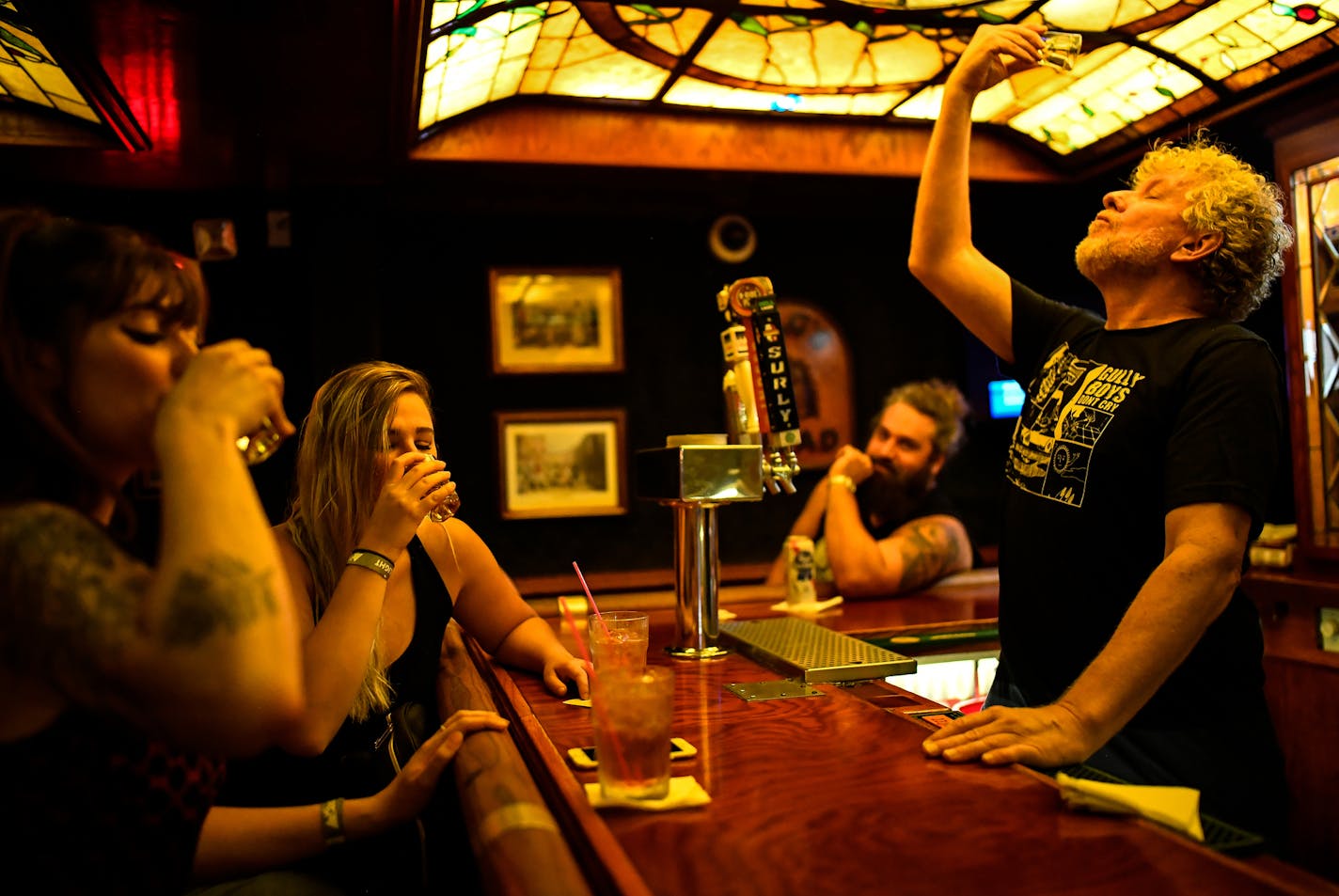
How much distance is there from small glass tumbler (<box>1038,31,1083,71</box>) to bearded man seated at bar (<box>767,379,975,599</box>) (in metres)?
1.53

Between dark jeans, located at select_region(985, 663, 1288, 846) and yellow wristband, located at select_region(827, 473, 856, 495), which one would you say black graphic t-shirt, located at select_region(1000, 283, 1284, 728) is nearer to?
dark jeans, located at select_region(985, 663, 1288, 846)

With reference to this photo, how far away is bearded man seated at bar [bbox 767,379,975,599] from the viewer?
10.1ft

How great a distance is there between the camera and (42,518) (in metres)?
0.81

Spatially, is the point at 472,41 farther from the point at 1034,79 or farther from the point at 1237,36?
the point at 1237,36

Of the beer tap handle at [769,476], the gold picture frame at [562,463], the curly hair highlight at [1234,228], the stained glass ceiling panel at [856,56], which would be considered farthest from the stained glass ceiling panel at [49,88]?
the curly hair highlight at [1234,228]

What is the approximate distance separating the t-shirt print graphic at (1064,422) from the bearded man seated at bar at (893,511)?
3.97 feet

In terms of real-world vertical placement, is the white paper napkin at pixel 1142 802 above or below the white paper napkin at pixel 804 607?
above

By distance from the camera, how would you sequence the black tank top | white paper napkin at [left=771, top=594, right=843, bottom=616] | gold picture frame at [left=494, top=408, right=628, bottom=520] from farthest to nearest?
gold picture frame at [left=494, top=408, right=628, bottom=520] < white paper napkin at [left=771, top=594, right=843, bottom=616] < the black tank top

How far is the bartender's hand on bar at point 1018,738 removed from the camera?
1170 mm

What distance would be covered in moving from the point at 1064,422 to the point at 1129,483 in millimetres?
159

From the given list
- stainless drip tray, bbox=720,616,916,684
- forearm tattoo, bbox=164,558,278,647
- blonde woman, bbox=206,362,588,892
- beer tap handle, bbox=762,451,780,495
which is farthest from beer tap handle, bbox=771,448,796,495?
forearm tattoo, bbox=164,558,278,647

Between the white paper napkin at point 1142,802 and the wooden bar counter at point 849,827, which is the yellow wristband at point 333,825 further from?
the white paper napkin at point 1142,802

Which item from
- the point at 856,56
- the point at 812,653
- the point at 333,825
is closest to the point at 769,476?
the point at 812,653

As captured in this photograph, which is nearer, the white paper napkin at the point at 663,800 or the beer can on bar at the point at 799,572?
the white paper napkin at the point at 663,800
